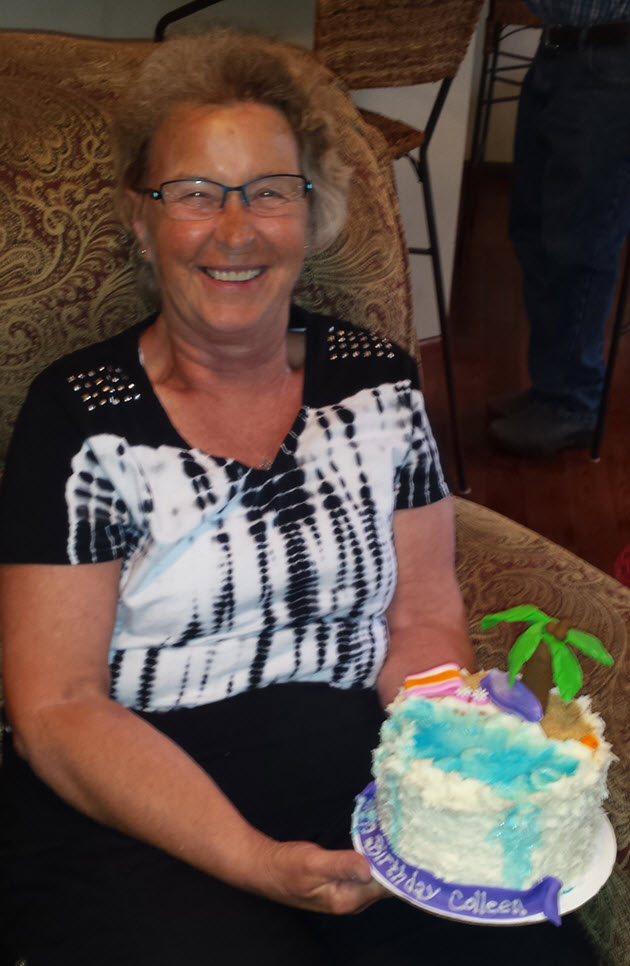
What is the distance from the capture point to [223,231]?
1.19 metres

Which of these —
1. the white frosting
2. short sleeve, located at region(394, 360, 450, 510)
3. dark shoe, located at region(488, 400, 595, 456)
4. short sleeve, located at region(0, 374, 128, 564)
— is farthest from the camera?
dark shoe, located at region(488, 400, 595, 456)

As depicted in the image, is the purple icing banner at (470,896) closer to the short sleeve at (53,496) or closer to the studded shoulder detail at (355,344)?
the short sleeve at (53,496)

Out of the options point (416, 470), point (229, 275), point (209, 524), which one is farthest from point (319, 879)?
point (229, 275)

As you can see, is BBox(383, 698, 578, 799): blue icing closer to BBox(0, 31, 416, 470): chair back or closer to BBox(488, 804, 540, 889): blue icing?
BBox(488, 804, 540, 889): blue icing

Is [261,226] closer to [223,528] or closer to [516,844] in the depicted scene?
[223,528]

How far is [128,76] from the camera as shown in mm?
1391

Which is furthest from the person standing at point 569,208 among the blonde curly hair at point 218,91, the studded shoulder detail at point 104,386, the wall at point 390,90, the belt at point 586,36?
the studded shoulder detail at point 104,386

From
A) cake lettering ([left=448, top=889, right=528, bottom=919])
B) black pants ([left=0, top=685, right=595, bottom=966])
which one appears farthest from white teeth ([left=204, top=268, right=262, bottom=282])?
cake lettering ([left=448, top=889, right=528, bottom=919])

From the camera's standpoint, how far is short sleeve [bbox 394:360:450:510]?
1328mm

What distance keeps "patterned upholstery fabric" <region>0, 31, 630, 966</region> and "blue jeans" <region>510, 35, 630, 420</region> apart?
1316 millimetres

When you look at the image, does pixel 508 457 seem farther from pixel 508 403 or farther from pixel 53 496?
pixel 53 496

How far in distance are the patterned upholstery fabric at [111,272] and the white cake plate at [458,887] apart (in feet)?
0.61

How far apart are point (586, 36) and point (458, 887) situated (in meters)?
2.23

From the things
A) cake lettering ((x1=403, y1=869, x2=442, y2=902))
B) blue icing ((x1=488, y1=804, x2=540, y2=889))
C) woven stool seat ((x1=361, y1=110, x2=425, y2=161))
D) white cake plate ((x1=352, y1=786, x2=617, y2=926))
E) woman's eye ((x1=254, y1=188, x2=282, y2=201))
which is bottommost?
white cake plate ((x1=352, y1=786, x2=617, y2=926))
